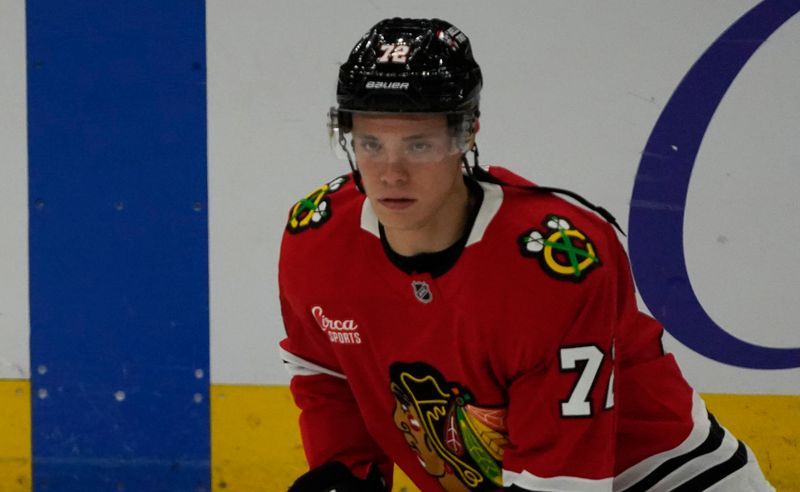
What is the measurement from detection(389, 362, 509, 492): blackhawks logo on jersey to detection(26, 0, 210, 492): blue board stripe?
1148mm

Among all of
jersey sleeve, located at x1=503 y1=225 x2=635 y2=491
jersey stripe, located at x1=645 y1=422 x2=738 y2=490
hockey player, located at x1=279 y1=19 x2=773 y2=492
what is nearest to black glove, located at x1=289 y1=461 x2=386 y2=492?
hockey player, located at x1=279 y1=19 x2=773 y2=492

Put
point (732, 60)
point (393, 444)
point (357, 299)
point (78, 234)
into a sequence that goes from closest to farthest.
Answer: point (357, 299) → point (393, 444) → point (732, 60) → point (78, 234)

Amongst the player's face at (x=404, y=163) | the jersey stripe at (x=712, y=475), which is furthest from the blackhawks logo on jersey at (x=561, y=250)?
the jersey stripe at (x=712, y=475)

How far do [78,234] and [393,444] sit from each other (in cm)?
124

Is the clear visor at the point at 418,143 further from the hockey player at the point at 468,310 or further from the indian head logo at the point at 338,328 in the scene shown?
the indian head logo at the point at 338,328

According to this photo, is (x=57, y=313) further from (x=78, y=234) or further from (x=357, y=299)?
(x=357, y=299)

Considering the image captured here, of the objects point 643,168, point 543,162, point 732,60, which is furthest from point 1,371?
point 732,60

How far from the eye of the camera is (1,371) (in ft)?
9.87

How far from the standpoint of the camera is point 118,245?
9.69 ft

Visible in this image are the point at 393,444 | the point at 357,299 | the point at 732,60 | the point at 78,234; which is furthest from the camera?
the point at 78,234

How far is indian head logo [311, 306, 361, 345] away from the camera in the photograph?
5.98 feet

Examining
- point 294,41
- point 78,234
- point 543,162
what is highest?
point 294,41

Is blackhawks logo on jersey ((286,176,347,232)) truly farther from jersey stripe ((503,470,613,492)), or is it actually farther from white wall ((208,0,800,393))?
white wall ((208,0,800,393))

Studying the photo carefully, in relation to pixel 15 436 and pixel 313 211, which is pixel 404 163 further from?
pixel 15 436
